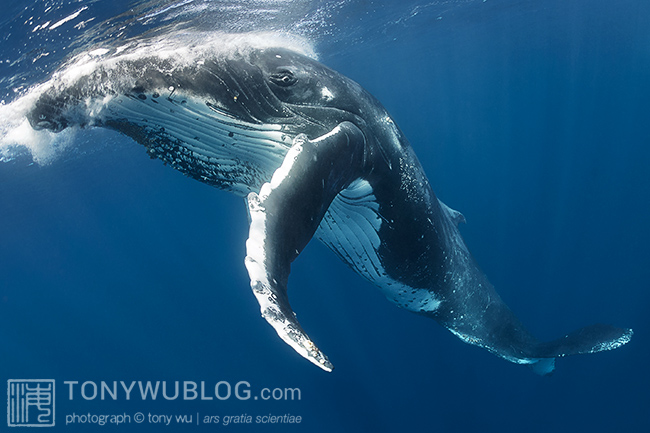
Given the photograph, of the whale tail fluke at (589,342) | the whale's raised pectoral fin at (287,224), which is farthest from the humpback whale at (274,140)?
the whale tail fluke at (589,342)

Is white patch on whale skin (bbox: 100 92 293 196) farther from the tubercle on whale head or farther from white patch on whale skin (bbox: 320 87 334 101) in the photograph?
white patch on whale skin (bbox: 320 87 334 101)

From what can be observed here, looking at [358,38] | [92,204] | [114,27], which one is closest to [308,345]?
[114,27]

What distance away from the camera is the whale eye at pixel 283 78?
359 cm

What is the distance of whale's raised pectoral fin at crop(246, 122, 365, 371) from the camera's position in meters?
2.13

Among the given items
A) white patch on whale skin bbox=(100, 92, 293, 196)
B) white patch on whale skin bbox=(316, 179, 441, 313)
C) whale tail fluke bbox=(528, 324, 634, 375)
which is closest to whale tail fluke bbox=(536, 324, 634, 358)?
whale tail fluke bbox=(528, 324, 634, 375)

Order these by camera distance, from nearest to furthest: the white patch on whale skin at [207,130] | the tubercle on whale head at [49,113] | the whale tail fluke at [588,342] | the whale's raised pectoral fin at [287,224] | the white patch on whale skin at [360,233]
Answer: the whale's raised pectoral fin at [287,224] → the white patch on whale skin at [207,130] → the tubercle on whale head at [49,113] → the white patch on whale skin at [360,233] → the whale tail fluke at [588,342]

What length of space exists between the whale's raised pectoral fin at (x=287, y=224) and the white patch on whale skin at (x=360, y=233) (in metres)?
1.18

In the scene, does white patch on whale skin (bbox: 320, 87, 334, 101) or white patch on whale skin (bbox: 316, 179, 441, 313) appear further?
white patch on whale skin (bbox: 316, 179, 441, 313)

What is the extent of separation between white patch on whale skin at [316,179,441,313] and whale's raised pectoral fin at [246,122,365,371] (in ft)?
3.89

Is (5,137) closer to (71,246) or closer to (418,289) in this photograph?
(418,289)

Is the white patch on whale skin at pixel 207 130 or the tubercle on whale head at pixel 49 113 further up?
the tubercle on whale head at pixel 49 113

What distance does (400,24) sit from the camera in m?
26.6

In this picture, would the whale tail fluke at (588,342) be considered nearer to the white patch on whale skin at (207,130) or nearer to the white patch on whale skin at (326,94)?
the white patch on whale skin at (326,94)

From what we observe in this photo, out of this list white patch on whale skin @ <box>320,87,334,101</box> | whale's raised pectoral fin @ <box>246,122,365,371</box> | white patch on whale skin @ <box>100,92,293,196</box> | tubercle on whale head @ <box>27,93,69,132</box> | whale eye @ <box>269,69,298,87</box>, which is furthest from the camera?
white patch on whale skin @ <box>320,87,334,101</box>
